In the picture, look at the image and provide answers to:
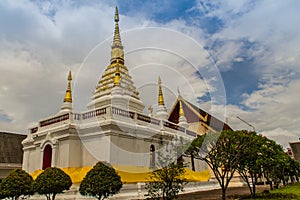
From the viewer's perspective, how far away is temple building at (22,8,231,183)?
19.0m

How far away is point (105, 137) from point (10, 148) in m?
19.1

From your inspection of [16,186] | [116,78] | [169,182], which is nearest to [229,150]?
[169,182]

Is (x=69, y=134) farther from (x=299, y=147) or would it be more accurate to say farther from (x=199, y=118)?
(x=299, y=147)

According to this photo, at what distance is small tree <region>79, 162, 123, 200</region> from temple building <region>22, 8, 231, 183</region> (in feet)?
14.2

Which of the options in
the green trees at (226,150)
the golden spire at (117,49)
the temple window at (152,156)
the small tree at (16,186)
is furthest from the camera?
the golden spire at (117,49)

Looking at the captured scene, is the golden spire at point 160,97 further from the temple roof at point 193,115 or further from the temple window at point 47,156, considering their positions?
the temple window at point 47,156

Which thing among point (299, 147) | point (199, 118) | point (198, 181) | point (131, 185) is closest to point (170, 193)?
point (131, 185)

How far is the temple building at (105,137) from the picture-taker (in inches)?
749

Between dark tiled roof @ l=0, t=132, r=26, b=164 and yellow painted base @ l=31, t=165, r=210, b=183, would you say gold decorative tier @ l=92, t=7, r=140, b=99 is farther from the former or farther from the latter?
dark tiled roof @ l=0, t=132, r=26, b=164

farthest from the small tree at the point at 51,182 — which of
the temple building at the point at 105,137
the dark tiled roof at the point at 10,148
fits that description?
the dark tiled roof at the point at 10,148

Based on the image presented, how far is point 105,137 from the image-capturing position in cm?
1892

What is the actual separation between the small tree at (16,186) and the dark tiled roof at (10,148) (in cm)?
1695

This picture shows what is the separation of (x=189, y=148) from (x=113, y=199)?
479 centimetres

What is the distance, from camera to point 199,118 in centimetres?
3819
